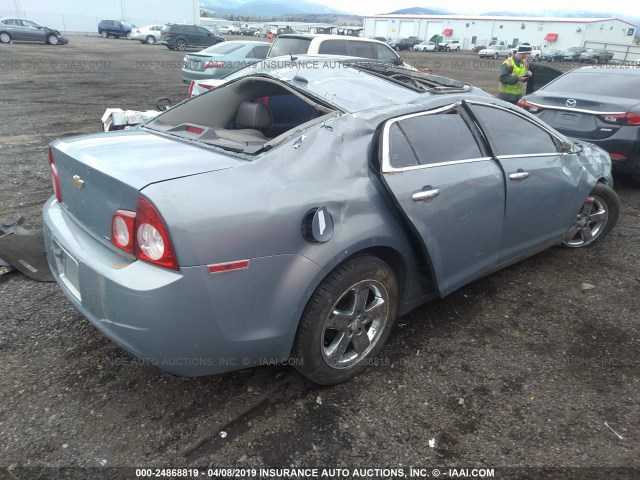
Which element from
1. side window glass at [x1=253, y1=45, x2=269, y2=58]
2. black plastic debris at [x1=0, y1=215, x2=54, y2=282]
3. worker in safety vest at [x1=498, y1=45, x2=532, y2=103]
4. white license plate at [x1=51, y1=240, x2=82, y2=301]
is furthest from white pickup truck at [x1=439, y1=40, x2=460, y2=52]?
white license plate at [x1=51, y1=240, x2=82, y2=301]

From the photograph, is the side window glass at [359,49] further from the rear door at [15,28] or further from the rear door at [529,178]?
the rear door at [15,28]

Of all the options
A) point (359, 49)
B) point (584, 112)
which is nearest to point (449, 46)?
point (359, 49)

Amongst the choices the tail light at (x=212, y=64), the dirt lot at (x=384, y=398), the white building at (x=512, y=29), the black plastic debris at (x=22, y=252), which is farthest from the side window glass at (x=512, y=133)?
the white building at (x=512, y=29)

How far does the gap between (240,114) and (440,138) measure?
1403 mm

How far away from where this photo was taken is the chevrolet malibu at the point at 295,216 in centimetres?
200

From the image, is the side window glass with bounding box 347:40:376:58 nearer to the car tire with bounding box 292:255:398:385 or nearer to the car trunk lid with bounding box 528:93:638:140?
the car trunk lid with bounding box 528:93:638:140

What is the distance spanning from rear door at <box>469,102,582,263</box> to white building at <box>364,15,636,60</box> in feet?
Answer: 192

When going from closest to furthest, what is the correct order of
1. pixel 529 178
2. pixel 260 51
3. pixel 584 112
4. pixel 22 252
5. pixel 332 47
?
pixel 529 178 < pixel 22 252 < pixel 584 112 < pixel 332 47 < pixel 260 51

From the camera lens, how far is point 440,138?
2936 millimetres

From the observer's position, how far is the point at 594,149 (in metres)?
4.44

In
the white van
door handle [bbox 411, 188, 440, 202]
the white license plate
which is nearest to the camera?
the white license plate

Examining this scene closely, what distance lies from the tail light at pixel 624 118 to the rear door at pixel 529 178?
7.86ft

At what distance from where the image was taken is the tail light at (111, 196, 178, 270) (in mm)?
1945

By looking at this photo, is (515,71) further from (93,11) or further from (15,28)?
(93,11)
